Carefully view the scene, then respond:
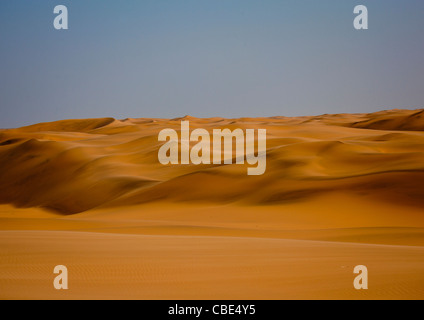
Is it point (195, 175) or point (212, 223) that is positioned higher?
point (195, 175)

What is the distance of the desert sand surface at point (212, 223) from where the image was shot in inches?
312

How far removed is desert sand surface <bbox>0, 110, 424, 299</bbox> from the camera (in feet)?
26.0

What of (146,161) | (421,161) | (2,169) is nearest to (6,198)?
(2,169)

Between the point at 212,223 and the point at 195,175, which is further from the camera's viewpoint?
the point at 195,175

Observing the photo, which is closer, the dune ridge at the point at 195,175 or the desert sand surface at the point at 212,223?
the desert sand surface at the point at 212,223

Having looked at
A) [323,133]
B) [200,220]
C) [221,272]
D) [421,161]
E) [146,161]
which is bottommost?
[221,272]

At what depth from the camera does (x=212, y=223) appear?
1952 centimetres

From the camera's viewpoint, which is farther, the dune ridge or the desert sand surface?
the dune ridge

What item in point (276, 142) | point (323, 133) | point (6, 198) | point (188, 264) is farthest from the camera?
point (323, 133)

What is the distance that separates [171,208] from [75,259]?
15163 mm
